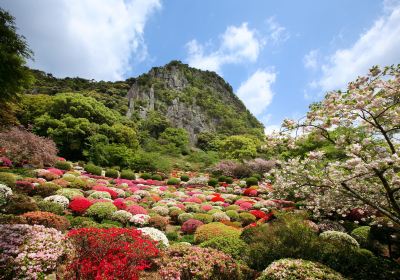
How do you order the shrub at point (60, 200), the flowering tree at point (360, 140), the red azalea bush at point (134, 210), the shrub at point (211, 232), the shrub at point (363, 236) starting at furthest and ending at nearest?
the red azalea bush at point (134, 210) < the shrub at point (60, 200) < the shrub at point (211, 232) < the shrub at point (363, 236) < the flowering tree at point (360, 140)

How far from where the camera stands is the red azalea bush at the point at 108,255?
6.29 meters

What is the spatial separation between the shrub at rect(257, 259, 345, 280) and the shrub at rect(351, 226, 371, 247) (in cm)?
614

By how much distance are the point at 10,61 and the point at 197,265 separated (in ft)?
26.9

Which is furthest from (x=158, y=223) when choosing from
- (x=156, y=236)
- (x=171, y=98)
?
(x=171, y=98)

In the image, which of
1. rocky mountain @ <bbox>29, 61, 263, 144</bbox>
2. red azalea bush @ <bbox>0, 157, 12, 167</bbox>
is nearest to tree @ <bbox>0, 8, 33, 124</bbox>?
red azalea bush @ <bbox>0, 157, 12, 167</bbox>

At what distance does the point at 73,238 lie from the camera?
767 centimetres

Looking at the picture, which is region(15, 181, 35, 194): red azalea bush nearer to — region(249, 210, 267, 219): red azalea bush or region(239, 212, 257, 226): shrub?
region(239, 212, 257, 226): shrub

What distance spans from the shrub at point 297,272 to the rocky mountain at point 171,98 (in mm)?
66665

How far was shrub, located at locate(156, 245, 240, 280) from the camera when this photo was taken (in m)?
6.89

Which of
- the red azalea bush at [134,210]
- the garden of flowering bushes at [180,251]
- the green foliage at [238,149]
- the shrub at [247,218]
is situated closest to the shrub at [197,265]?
the garden of flowering bushes at [180,251]

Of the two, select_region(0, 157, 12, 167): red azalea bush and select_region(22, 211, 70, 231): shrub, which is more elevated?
select_region(0, 157, 12, 167): red azalea bush

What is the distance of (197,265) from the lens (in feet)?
23.4

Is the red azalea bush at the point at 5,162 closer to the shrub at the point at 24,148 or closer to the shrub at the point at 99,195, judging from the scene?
the shrub at the point at 24,148

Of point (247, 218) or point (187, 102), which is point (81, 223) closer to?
point (247, 218)
